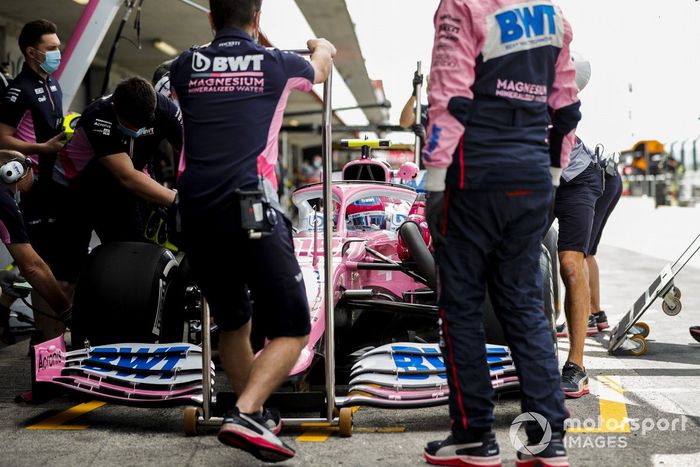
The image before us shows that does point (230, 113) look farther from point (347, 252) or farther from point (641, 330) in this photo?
point (641, 330)

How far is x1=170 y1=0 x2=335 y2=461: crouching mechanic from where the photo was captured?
3295 mm

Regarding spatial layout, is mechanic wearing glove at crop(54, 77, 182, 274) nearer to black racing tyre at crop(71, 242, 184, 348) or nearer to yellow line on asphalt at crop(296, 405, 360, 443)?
black racing tyre at crop(71, 242, 184, 348)

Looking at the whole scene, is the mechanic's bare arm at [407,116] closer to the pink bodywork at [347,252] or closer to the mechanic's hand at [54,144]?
the pink bodywork at [347,252]

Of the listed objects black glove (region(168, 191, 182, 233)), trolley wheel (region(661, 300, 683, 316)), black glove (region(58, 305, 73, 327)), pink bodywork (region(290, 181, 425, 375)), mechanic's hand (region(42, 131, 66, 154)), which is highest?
mechanic's hand (region(42, 131, 66, 154))

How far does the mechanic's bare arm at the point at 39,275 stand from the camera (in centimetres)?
515

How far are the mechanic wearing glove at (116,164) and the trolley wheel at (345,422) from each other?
1521mm

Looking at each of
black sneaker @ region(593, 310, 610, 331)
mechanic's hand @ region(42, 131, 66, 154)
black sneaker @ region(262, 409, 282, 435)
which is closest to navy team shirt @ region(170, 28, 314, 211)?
black sneaker @ region(262, 409, 282, 435)

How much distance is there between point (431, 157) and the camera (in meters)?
3.17

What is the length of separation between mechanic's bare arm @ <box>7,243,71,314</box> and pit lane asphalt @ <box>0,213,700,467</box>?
48 centimetres

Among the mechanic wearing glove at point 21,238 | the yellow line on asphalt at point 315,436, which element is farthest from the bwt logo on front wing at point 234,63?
the mechanic wearing glove at point 21,238

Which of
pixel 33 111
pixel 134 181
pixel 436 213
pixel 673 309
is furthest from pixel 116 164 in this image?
pixel 673 309

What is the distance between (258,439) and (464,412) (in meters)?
0.74

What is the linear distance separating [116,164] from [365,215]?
1851 millimetres

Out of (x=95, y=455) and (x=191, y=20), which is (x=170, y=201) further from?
(x=191, y=20)
